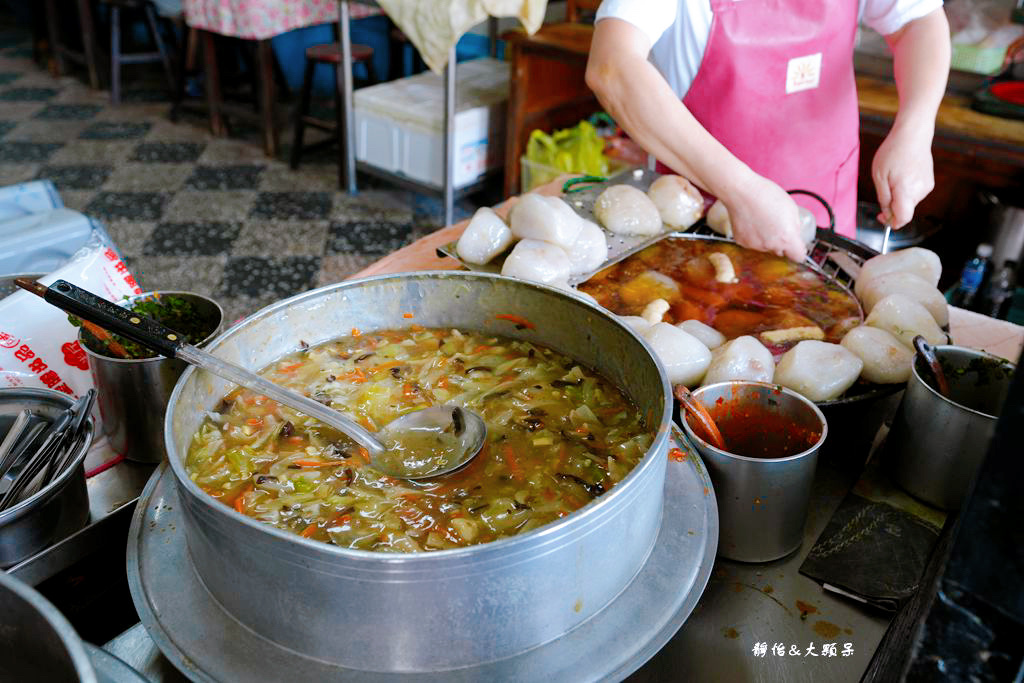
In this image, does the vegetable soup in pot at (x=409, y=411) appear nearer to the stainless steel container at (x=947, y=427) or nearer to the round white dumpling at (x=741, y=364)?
the round white dumpling at (x=741, y=364)

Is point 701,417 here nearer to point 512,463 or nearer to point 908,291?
point 512,463

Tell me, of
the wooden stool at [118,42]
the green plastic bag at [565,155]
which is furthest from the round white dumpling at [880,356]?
the wooden stool at [118,42]

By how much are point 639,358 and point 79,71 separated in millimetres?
8987

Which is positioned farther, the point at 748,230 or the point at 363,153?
the point at 363,153

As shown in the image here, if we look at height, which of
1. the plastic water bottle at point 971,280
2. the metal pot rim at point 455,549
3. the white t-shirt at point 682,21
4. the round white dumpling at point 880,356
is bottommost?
the plastic water bottle at point 971,280

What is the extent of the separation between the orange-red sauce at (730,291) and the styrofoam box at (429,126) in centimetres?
316

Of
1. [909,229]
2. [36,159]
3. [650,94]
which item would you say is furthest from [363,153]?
[650,94]

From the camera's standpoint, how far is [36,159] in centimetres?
605

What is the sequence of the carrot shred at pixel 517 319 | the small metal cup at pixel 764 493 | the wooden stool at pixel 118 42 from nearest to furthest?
the small metal cup at pixel 764 493
the carrot shred at pixel 517 319
the wooden stool at pixel 118 42

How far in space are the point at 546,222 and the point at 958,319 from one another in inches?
46.0

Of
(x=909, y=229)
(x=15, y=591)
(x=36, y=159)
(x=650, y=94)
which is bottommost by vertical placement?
(x=36, y=159)

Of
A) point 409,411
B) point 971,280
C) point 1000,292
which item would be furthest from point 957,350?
point 1000,292

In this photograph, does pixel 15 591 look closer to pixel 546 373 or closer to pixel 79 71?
pixel 546 373

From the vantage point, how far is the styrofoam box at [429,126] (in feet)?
16.3
